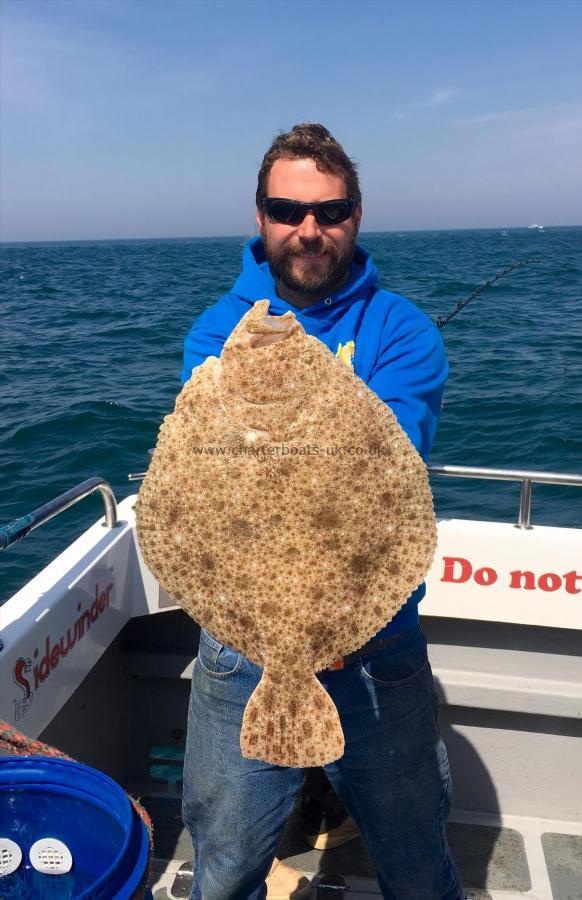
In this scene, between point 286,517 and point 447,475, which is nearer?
point 286,517

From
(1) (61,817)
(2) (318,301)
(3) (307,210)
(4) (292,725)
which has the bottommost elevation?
(1) (61,817)

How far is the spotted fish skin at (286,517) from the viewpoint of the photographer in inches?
71.2

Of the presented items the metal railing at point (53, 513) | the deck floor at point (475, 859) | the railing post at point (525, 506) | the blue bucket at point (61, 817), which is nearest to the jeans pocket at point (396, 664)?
the blue bucket at point (61, 817)

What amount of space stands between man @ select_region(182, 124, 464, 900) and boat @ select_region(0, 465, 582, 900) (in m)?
0.93

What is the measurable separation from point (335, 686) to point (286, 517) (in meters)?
0.74

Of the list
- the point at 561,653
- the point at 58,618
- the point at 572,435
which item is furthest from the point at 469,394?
the point at 58,618

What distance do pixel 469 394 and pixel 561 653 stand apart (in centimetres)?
964

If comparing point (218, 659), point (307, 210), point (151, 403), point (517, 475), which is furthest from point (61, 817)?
point (151, 403)

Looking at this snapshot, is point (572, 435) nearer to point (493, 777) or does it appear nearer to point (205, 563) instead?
point (493, 777)

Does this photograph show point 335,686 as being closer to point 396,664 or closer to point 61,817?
point 396,664

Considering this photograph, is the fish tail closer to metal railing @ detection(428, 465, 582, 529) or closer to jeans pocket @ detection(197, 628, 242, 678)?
jeans pocket @ detection(197, 628, 242, 678)

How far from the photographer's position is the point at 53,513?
2.84 meters

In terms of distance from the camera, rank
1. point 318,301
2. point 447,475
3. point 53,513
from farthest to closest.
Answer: point 447,475
point 53,513
point 318,301

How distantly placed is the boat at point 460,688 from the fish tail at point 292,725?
4.38ft
